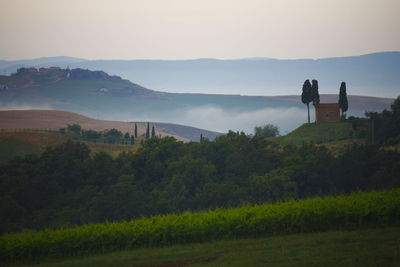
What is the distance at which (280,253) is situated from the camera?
70.9 ft

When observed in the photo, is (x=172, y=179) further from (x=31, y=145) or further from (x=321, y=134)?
(x=31, y=145)

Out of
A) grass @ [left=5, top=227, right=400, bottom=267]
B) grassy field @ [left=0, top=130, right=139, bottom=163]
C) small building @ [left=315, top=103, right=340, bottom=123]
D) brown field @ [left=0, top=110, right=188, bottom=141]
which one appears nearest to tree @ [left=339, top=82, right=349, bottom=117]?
small building @ [left=315, top=103, right=340, bottom=123]

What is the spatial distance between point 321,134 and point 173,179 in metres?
36.5

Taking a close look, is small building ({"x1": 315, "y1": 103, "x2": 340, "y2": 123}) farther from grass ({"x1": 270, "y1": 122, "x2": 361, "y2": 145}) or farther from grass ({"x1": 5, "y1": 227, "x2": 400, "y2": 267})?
grass ({"x1": 5, "y1": 227, "x2": 400, "y2": 267})

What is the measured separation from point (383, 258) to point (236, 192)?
120 ft

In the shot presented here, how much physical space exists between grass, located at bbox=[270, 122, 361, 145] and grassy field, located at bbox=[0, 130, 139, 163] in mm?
26240

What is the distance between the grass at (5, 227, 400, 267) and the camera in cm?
1964

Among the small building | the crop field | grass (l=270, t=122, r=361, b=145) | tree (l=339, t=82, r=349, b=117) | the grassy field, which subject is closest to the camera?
the crop field

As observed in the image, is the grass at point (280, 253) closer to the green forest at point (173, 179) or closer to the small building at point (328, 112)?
the green forest at point (173, 179)

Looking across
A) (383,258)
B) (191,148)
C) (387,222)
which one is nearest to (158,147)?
(191,148)

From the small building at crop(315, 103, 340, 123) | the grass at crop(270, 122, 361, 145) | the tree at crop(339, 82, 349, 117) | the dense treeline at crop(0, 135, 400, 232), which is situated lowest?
the dense treeline at crop(0, 135, 400, 232)

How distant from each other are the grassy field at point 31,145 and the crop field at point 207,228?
64.9 m

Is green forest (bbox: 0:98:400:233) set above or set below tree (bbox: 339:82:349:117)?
below

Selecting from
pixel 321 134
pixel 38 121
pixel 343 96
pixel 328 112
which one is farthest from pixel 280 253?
pixel 38 121
